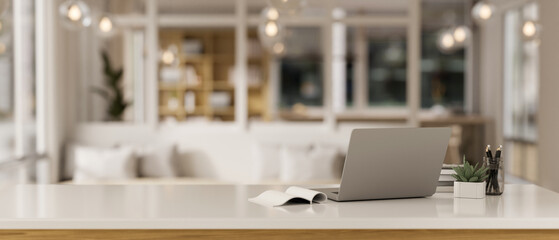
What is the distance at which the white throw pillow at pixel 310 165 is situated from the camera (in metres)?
7.12

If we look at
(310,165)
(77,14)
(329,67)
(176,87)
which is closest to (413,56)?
(329,67)

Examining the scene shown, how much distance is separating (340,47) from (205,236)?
34.9 feet

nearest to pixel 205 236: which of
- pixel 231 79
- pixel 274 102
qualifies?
pixel 231 79

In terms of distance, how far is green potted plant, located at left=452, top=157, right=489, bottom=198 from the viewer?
2756mm

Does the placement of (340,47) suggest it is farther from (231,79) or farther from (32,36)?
(32,36)

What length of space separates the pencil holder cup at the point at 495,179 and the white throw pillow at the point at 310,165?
4264 mm

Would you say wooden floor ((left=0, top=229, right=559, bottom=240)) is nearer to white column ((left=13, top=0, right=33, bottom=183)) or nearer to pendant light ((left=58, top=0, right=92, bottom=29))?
pendant light ((left=58, top=0, right=92, bottom=29))

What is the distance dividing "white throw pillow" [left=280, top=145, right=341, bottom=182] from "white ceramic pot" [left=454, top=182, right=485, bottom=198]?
434cm

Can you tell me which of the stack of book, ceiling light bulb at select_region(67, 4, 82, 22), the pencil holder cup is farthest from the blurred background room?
the pencil holder cup

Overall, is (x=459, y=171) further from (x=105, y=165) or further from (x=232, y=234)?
(x=105, y=165)

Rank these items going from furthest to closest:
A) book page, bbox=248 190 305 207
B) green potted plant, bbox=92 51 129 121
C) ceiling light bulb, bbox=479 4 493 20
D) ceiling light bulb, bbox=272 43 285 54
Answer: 1. ceiling light bulb, bbox=272 43 285 54
2. green potted plant, bbox=92 51 129 121
3. ceiling light bulb, bbox=479 4 493 20
4. book page, bbox=248 190 305 207

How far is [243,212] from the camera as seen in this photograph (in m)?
2.40

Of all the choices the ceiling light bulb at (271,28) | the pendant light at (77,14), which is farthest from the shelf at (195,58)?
the pendant light at (77,14)

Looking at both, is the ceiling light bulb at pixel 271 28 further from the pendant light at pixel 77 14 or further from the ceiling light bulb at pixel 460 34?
the ceiling light bulb at pixel 460 34
